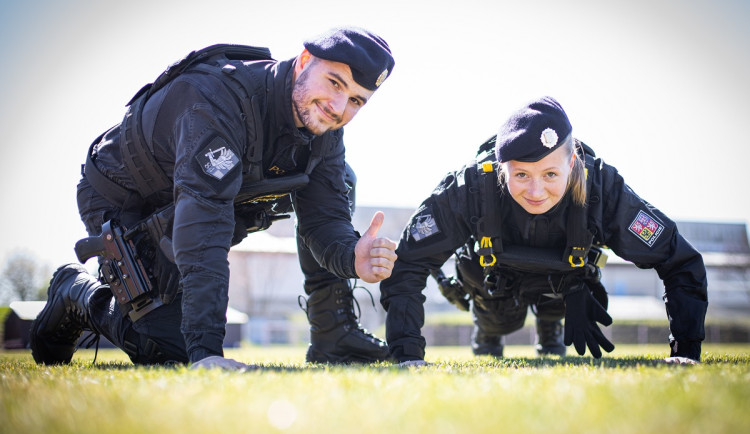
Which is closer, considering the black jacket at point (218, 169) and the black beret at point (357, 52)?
the black jacket at point (218, 169)

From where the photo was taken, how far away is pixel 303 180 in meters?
4.36

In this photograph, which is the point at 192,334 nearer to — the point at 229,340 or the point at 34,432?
the point at 34,432

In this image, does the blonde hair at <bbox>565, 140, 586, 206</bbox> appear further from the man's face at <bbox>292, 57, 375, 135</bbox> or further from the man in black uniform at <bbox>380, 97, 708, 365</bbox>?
the man's face at <bbox>292, 57, 375, 135</bbox>

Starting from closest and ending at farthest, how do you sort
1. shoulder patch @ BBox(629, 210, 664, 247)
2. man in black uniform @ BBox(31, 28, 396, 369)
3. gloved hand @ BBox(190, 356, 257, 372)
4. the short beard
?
1. gloved hand @ BBox(190, 356, 257, 372)
2. man in black uniform @ BBox(31, 28, 396, 369)
3. the short beard
4. shoulder patch @ BBox(629, 210, 664, 247)

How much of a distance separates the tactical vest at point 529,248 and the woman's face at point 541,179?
0.16m

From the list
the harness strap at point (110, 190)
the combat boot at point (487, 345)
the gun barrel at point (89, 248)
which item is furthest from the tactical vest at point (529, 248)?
the gun barrel at point (89, 248)

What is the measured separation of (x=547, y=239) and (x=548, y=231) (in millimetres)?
70

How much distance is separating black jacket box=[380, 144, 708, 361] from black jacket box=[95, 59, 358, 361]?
1.41 ft

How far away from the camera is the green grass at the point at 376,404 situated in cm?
168

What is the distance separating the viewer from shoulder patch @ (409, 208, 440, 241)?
14.5 feet

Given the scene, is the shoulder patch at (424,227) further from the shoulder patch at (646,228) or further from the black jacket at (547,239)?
the shoulder patch at (646,228)

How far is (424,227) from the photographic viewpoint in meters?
4.44

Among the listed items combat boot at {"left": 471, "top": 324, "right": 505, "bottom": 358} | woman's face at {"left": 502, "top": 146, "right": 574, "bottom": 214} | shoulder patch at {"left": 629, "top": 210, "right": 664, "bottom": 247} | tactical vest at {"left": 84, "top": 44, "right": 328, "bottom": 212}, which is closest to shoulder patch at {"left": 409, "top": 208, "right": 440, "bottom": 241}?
woman's face at {"left": 502, "top": 146, "right": 574, "bottom": 214}

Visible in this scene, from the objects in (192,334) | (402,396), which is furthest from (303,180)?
(402,396)
